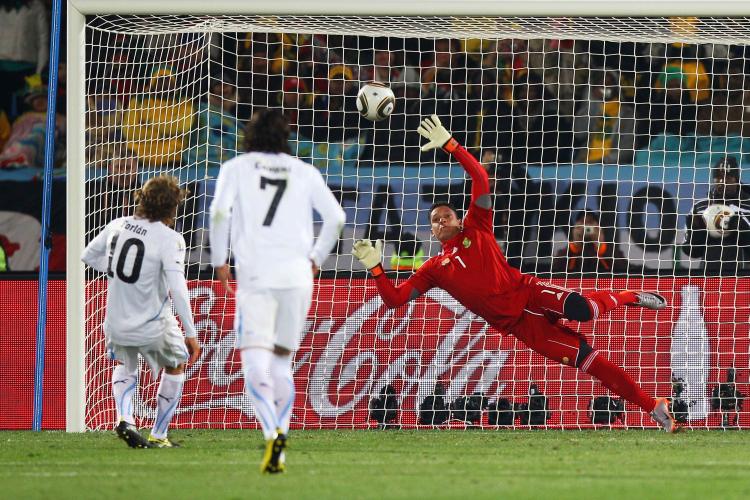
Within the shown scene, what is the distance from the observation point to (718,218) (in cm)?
1115

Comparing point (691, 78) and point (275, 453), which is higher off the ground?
point (691, 78)

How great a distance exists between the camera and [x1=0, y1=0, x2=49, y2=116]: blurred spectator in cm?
1361

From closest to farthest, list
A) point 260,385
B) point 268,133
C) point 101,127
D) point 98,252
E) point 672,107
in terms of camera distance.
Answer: point 260,385
point 268,133
point 98,252
point 101,127
point 672,107

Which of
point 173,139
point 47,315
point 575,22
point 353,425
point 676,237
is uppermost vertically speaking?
point 575,22

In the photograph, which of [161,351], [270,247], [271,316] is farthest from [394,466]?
[161,351]

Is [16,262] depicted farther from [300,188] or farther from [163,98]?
[300,188]

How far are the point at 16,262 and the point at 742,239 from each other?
6888 mm

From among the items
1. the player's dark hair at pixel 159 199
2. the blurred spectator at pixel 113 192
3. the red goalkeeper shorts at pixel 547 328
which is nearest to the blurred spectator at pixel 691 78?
the red goalkeeper shorts at pixel 547 328

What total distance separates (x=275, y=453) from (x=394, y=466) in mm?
899

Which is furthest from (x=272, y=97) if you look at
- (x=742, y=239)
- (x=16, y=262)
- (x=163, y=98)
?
(x=742, y=239)

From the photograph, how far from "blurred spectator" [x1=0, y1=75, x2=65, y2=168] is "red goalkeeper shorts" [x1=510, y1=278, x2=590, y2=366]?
19.6 feet

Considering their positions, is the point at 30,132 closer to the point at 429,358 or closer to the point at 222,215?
the point at 429,358

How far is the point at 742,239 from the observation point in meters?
11.3

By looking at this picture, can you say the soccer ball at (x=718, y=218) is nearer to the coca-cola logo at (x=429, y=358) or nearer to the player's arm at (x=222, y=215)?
the coca-cola logo at (x=429, y=358)
